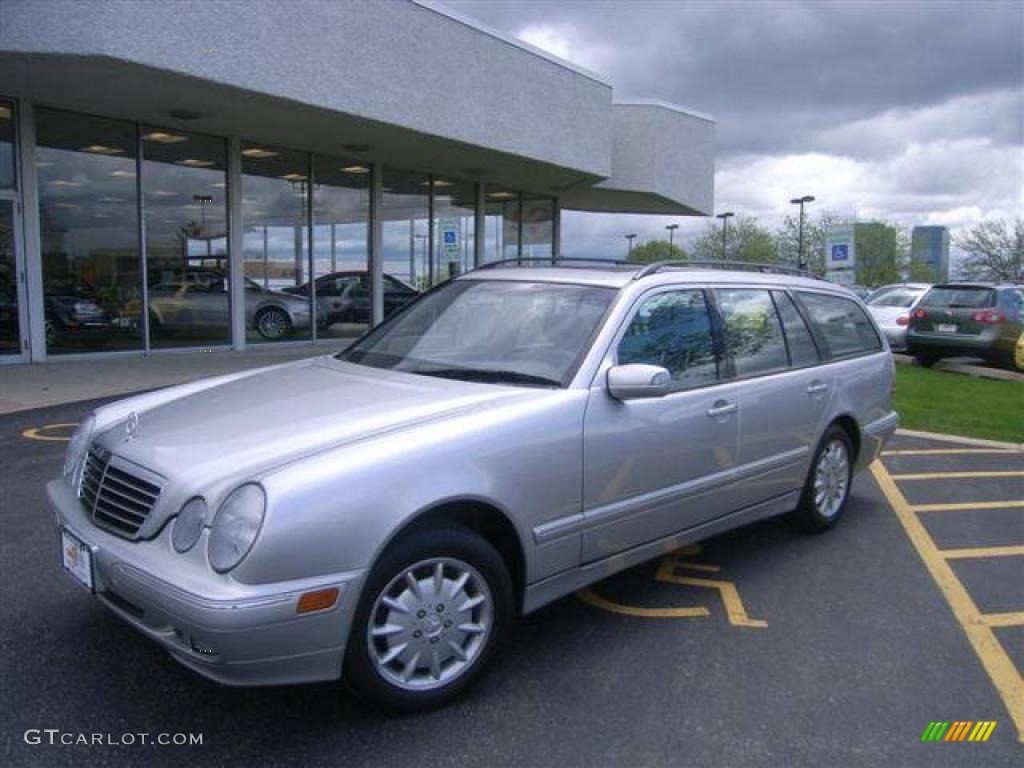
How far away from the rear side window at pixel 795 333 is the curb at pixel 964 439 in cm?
408

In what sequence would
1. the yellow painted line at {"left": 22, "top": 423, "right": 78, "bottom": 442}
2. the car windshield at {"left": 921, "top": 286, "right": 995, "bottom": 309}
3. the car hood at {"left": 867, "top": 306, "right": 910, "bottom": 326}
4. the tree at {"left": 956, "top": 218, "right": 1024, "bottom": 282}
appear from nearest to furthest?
the yellow painted line at {"left": 22, "top": 423, "right": 78, "bottom": 442}, the car windshield at {"left": 921, "top": 286, "right": 995, "bottom": 309}, the car hood at {"left": 867, "top": 306, "right": 910, "bottom": 326}, the tree at {"left": 956, "top": 218, "right": 1024, "bottom": 282}

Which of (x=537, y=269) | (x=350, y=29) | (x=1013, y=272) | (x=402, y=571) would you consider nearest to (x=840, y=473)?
(x=537, y=269)

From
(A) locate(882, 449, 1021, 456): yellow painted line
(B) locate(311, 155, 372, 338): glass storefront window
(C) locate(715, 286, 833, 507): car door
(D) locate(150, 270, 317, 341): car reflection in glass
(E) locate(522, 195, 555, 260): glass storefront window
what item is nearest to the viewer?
(C) locate(715, 286, 833, 507): car door

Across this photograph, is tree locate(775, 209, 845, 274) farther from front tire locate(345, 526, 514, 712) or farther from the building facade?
front tire locate(345, 526, 514, 712)

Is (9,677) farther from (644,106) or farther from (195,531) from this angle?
(644,106)

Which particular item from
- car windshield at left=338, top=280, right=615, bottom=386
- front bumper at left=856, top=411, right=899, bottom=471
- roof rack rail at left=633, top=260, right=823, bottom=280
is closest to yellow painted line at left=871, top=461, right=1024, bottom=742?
front bumper at left=856, top=411, right=899, bottom=471

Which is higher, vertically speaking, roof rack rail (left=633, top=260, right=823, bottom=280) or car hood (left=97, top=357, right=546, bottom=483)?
roof rack rail (left=633, top=260, right=823, bottom=280)

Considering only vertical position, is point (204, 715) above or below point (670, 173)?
below

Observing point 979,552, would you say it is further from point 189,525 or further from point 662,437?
point 189,525

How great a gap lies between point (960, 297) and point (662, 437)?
13160mm

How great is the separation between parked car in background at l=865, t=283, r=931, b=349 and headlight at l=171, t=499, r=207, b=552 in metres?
17.0

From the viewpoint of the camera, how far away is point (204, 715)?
9.30 ft

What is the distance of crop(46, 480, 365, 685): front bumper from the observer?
2414 millimetres

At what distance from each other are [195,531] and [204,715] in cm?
73
